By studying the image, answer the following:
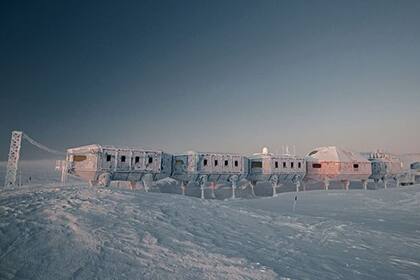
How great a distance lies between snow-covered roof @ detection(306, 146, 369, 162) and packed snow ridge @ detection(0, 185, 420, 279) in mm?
40442

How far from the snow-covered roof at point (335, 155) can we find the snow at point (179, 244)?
40.6 m

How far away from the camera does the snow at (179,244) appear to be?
229 inches

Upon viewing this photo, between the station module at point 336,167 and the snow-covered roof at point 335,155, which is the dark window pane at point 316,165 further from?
the snow-covered roof at point 335,155

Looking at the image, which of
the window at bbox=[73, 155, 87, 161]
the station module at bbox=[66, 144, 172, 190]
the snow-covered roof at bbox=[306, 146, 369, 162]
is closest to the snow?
the station module at bbox=[66, 144, 172, 190]

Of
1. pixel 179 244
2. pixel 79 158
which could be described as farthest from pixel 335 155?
pixel 179 244

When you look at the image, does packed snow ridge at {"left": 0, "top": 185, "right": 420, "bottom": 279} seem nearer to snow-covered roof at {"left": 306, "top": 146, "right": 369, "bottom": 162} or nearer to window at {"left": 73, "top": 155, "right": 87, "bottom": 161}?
window at {"left": 73, "top": 155, "right": 87, "bottom": 161}

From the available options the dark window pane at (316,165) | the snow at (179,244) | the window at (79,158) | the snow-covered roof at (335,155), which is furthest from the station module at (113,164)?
the snow-covered roof at (335,155)

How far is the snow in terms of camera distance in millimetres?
5812

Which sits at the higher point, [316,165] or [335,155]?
[335,155]

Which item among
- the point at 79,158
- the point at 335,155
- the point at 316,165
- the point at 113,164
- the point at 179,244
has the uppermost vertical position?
the point at 335,155

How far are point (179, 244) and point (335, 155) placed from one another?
165ft

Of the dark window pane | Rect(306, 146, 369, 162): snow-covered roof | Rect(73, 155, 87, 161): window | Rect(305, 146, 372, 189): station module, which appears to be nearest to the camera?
Rect(73, 155, 87, 161): window

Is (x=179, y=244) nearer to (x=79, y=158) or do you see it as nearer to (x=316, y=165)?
(x=79, y=158)

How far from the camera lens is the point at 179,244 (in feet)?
25.4
